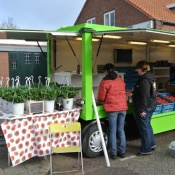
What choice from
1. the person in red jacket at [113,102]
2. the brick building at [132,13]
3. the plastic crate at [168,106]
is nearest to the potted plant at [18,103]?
the person in red jacket at [113,102]

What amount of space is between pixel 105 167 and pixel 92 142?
0.57 m

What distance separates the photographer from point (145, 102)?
468 cm

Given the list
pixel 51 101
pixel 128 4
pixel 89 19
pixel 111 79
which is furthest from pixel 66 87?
pixel 89 19

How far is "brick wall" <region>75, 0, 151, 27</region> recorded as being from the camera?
20.1 meters

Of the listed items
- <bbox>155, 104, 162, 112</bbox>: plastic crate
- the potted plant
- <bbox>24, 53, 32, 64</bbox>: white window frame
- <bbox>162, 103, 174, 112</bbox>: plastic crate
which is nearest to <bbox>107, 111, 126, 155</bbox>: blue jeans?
<bbox>155, 104, 162, 112</bbox>: plastic crate

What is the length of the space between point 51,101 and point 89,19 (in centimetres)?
2341

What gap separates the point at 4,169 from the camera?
14.0ft

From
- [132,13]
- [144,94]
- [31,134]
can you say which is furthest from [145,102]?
[132,13]

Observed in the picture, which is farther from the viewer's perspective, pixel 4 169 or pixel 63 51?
pixel 63 51

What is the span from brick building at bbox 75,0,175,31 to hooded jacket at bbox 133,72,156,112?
44.9 ft

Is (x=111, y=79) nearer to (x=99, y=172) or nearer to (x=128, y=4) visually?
(x=99, y=172)

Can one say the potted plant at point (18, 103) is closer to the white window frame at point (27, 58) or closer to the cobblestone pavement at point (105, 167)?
the cobblestone pavement at point (105, 167)

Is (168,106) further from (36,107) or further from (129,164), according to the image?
(36,107)

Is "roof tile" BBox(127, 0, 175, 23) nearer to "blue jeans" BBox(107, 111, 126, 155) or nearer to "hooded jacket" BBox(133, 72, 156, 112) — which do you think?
"hooded jacket" BBox(133, 72, 156, 112)
